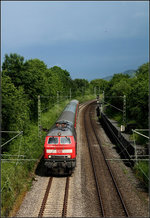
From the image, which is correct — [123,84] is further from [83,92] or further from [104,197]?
[83,92]

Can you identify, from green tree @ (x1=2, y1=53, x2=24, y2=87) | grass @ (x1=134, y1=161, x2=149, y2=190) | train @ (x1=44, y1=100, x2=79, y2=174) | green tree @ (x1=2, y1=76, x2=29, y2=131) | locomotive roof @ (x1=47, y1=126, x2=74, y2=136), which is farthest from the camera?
green tree @ (x1=2, y1=53, x2=24, y2=87)

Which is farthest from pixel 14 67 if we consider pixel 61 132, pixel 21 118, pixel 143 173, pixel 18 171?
pixel 143 173

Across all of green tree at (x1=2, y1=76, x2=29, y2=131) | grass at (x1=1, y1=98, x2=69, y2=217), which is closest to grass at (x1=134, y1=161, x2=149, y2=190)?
grass at (x1=1, y1=98, x2=69, y2=217)

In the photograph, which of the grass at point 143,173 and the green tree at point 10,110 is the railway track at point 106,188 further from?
the green tree at point 10,110

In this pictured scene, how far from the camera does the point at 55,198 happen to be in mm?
14227

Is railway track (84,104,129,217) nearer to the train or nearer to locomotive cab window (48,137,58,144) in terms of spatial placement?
the train

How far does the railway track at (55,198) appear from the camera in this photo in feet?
41.4

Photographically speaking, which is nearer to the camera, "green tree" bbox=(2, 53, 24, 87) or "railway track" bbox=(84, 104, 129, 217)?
"railway track" bbox=(84, 104, 129, 217)

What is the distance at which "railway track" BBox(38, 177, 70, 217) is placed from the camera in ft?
41.4

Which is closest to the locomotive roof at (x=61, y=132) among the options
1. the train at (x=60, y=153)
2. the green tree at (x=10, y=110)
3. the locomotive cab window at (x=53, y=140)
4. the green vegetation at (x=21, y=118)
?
the train at (x=60, y=153)

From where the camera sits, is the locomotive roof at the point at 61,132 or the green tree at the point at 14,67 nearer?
the locomotive roof at the point at 61,132

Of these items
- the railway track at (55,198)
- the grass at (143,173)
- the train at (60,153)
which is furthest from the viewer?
the train at (60,153)

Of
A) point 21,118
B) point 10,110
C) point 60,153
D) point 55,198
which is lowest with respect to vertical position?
point 55,198

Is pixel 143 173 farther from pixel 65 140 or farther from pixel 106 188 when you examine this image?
pixel 65 140
